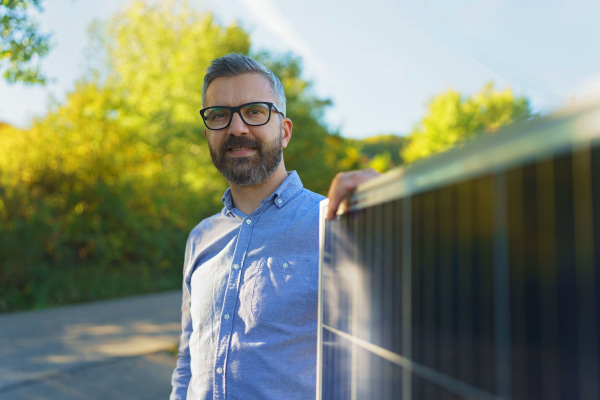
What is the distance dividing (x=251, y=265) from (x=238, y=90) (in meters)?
0.68

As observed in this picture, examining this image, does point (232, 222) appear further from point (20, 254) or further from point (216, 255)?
point (20, 254)

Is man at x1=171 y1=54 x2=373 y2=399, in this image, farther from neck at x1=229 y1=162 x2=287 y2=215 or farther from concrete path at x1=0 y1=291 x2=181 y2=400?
concrete path at x1=0 y1=291 x2=181 y2=400

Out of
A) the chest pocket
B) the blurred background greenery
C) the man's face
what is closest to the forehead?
the man's face

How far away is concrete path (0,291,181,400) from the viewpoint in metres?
5.97

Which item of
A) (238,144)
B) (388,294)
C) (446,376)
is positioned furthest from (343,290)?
(238,144)

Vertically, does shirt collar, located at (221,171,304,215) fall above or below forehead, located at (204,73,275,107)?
below

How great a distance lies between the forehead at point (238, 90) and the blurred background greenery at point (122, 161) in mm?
4121

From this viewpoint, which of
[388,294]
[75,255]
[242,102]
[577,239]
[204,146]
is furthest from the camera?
[204,146]

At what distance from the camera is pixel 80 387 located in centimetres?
604

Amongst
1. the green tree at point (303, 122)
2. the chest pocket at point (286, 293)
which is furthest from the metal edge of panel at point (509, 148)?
the green tree at point (303, 122)

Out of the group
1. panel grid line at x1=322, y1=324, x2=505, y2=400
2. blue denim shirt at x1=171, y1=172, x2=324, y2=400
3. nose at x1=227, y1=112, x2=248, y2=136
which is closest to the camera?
panel grid line at x1=322, y1=324, x2=505, y2=400

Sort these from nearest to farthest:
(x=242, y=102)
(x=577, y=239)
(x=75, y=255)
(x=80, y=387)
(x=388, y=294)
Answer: (x=577, y=239)
(x=388, y=294)
(x=242, y=102)
(x=80, y=387)
(x=75, y=255)

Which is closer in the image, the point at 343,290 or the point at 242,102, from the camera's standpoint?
the point at 343,290

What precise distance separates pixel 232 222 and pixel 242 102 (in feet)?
1.61
